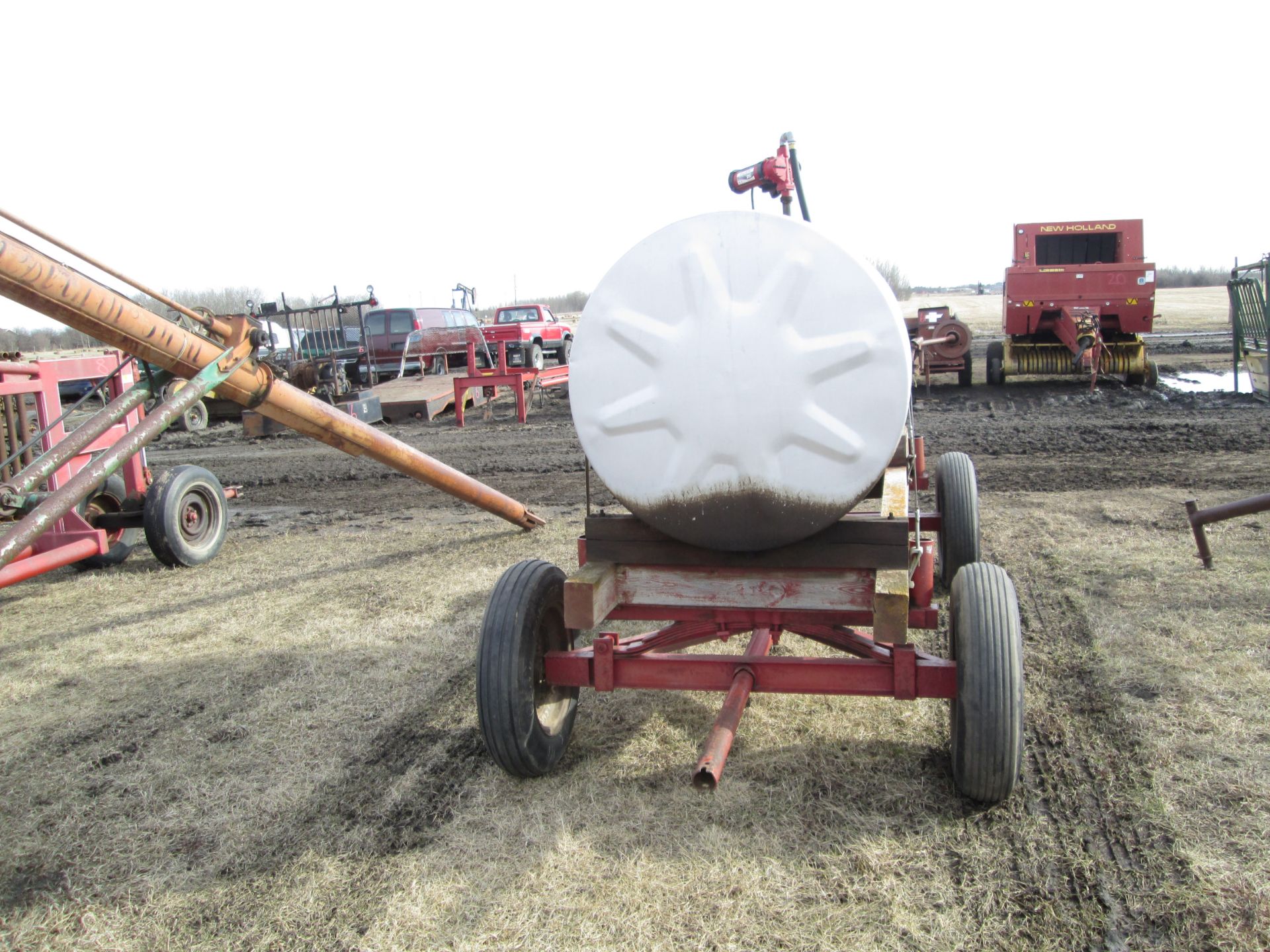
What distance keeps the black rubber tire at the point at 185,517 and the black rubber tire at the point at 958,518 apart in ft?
18.4

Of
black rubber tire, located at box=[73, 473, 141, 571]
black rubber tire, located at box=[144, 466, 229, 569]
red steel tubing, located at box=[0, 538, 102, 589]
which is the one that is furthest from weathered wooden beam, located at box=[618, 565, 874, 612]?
black rubber tire, located at box=[73, 473, 141, 571]

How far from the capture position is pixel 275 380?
224 inches

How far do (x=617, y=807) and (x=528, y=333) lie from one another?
60.7ft

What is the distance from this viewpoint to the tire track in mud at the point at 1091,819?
102 inches

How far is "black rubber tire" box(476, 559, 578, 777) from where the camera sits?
330 cm

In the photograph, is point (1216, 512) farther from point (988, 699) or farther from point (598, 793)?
point (598, 793)

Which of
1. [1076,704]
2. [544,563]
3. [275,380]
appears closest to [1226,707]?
[1076,704]

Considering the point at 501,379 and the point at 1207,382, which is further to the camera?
the point at 1207,382

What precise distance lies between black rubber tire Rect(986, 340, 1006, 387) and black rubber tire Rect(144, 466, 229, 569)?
1349cm

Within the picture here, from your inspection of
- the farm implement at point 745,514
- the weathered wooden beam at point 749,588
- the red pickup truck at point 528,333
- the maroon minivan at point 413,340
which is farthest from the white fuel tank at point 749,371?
the red pickup truck at point 528,333

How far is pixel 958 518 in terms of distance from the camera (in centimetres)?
522

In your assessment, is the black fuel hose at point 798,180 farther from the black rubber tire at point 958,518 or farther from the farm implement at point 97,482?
the farm implement at point 97,482

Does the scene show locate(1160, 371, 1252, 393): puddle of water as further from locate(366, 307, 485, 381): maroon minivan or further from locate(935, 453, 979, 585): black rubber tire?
locate(366, 307, 485, 381): maroon minivan

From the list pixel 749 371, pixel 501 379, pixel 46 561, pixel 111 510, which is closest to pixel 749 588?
pixel 749 371
